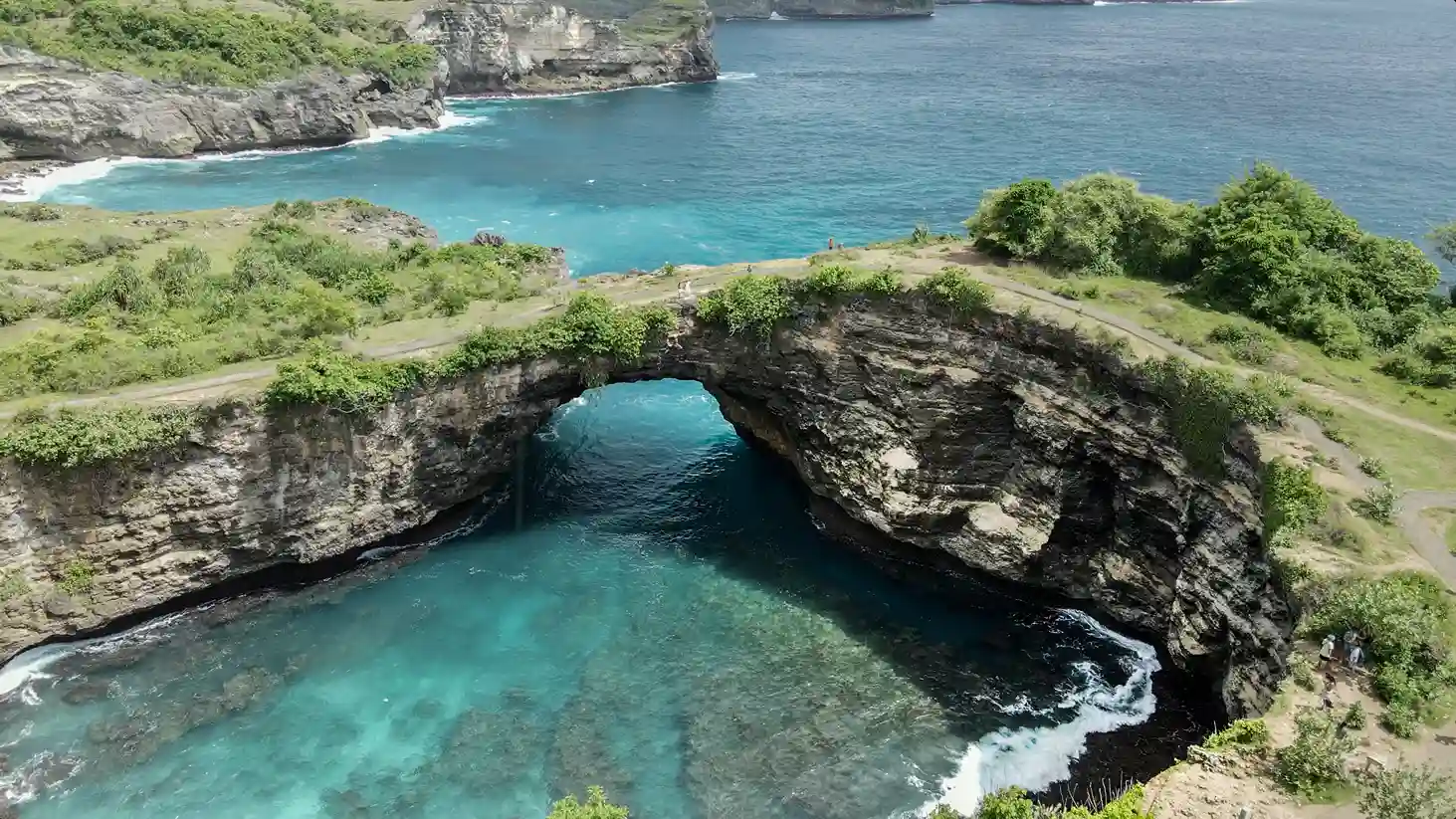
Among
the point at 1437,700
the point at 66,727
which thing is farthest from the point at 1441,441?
the point at 66,727

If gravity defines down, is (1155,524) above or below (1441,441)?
below

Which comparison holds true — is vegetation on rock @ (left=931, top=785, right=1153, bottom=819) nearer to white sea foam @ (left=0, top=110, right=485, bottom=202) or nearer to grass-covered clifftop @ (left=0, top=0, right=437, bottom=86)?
white sea foam @ (left=0, top=110, right=485, bottom=202)

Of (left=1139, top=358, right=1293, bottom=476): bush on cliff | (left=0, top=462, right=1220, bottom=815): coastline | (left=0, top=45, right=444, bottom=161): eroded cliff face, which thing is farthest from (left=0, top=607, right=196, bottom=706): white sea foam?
(left=0, top=45, right=444, bottom=161): eroded cliff face

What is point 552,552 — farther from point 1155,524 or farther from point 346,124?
point 346,124

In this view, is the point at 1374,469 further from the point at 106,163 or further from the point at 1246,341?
the point at 106,163

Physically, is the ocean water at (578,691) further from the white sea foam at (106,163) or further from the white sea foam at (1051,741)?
the white sea foam at (106,163)
